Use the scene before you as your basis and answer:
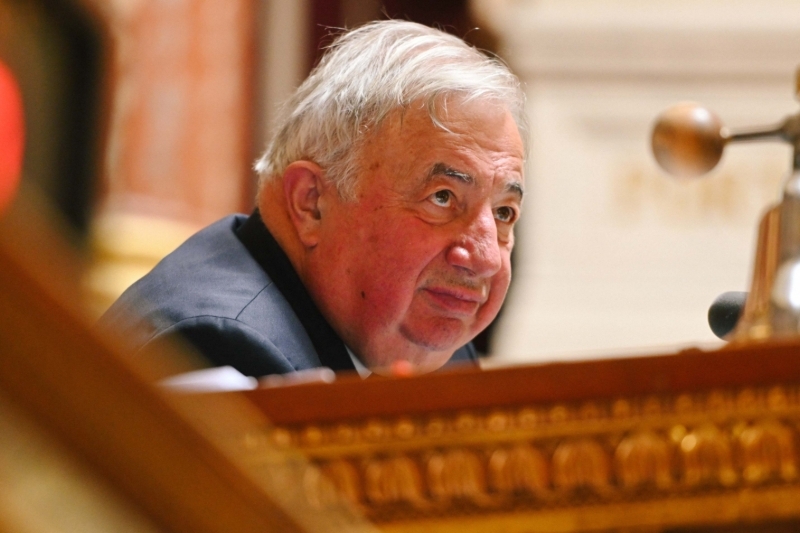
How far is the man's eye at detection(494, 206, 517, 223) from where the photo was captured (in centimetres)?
197

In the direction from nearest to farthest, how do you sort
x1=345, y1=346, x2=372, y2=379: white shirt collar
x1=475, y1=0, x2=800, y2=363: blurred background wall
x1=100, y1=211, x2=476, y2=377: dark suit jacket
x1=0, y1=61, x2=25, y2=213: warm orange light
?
x1=100, y1=211, x2=476, y2=377: dark suit jacket < x1=345, y1=346, x2=372, y2=379: white shirt collar < x1=0, y1=61, x2=25, y2=213: warm orange light < x1=475, y1=0, x2=800, y2=363: blurred background wall

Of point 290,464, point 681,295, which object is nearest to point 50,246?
point 290,464

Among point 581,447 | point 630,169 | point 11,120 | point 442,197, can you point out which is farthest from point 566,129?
point 581,447

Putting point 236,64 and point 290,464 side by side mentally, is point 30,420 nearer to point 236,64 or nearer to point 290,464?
point 290,464

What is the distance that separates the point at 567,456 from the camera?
29.8 inches

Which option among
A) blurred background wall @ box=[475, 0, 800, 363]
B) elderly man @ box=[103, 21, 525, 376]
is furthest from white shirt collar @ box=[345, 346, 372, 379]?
blurred background wall @ box=[475, 0, 800, 363]

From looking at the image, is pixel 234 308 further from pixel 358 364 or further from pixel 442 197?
pixel 442 197

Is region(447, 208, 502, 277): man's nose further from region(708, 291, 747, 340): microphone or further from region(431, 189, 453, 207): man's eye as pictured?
region(708, 291, 747, 340): microphone

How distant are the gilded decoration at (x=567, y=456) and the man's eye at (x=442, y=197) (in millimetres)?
1086

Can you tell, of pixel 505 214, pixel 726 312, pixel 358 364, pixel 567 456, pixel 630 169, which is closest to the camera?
pixel 567 456

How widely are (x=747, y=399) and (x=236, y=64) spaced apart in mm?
4100

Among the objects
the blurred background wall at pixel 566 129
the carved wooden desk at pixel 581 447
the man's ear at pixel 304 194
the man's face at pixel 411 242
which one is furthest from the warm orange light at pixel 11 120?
the carved wooden desk at pixel 581 447

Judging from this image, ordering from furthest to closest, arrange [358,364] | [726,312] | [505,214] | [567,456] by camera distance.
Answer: [505,214] < [358,364] < [726,312] < [567,456]

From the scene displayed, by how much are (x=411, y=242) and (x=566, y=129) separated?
9.48ft
